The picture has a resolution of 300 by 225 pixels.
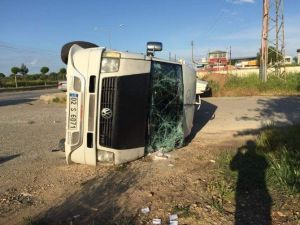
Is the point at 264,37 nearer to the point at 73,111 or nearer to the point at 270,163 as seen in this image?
the point at 270,163

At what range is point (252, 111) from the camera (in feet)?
47.3

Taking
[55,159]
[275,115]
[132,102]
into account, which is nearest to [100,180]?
[132,102]

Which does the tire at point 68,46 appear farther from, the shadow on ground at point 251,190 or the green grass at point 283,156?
the green grass at point 283,156

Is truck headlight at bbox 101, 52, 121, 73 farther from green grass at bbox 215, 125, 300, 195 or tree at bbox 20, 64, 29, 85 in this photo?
tree at bbox 20, 64, 29, 85

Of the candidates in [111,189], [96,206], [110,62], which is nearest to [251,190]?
[111,189]

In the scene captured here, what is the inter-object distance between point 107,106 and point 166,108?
1270 millimetres

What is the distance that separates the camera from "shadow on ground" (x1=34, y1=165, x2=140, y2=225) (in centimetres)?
459

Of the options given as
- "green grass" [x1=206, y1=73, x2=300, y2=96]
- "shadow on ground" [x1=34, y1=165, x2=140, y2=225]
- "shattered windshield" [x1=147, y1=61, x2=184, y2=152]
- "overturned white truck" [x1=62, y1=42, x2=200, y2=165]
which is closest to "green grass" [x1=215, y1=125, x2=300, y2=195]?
"shattered windshield" [x1=147, y1=61, x2=184, y2=152]

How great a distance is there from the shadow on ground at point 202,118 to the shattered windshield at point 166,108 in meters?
1.52

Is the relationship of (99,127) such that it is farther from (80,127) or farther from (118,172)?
(118,172)

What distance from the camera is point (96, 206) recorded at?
500cm

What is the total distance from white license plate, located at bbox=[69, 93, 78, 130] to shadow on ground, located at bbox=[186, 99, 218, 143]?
10.6 feet

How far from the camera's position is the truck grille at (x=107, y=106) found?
254 inches

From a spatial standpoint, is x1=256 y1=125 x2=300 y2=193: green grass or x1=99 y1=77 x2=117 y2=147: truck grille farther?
x1=99 y1=77 x2=117 y2=147: truck grille
